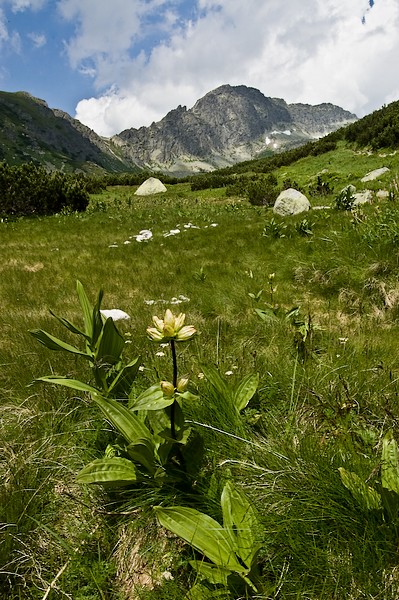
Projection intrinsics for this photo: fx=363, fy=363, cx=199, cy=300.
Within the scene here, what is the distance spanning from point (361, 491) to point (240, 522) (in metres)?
0.61

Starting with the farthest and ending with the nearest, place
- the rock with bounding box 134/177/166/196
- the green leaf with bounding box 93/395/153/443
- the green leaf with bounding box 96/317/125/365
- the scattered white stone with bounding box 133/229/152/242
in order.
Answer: the rock with bounding box 134/177/166/196
the scattered white stone with bounding box 133/229/152/242
the green leaf with bounding box 96/317/125/365
the green leaf with bounding box 93/395/153/443

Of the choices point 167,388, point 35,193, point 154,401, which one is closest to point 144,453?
point 154,401

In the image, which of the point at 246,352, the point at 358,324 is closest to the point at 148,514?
the point at 246,352

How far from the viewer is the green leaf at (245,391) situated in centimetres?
263

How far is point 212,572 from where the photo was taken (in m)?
1.67

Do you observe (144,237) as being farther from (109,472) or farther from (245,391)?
(109,472)

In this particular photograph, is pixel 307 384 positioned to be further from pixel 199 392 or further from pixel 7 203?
pixel 7 203

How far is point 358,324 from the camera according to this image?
15.7 feet

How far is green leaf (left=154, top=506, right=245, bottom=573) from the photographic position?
169 cm

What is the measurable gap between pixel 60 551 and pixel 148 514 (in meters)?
0.48

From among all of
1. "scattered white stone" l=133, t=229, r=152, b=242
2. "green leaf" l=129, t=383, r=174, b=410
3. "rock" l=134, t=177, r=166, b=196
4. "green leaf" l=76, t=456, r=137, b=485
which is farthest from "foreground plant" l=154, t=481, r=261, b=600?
"rock" l=134, t=177, r=166, b=196

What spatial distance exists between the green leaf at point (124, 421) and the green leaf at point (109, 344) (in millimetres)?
518

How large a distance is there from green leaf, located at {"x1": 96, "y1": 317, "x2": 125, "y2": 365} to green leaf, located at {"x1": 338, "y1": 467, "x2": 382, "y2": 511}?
173 centimetres

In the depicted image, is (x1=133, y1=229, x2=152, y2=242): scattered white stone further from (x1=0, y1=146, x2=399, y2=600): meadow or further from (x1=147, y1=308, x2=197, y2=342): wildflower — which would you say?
(x1=147, y1=308, x2=197, y2=342): wildflower
